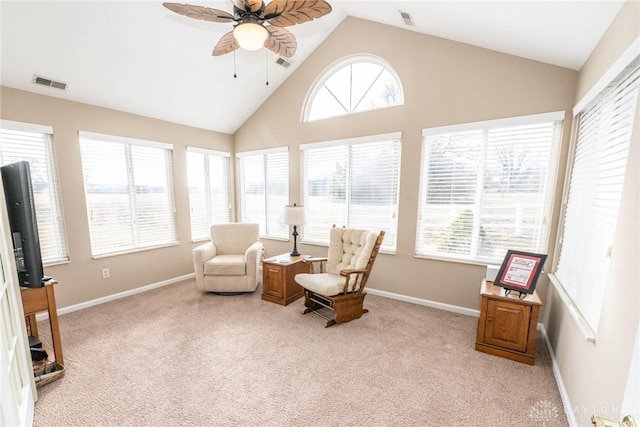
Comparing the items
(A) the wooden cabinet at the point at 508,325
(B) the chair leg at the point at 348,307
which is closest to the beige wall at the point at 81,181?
(B) the chair leg at the point at 348,307

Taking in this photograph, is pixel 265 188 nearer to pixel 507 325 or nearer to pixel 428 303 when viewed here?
pixel 428 303

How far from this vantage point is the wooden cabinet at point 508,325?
6.93 ft

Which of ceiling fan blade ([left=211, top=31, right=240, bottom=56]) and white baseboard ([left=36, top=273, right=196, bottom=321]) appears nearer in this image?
ceiling fan blade ([left=211, top=31, right=240, bottom=56])

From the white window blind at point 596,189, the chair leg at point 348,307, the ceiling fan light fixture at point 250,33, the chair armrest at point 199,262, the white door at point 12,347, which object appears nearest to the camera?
the white door at point 12,347

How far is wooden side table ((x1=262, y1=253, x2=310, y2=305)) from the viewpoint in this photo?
3.21 m

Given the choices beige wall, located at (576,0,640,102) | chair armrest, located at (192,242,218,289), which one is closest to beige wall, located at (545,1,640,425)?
beige wall, located at (576,0,640,102)

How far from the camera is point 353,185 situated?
3.65 meters

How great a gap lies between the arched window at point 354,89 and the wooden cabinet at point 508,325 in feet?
7.72

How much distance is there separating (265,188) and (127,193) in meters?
1.93

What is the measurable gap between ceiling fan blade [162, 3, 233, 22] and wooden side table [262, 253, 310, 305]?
96.1 inches

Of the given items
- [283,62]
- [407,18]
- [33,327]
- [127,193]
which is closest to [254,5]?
[407,18]

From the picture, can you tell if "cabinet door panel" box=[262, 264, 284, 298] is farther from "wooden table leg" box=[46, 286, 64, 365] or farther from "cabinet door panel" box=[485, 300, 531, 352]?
"cabinet door panel" box=[485, 300, 531, 352]

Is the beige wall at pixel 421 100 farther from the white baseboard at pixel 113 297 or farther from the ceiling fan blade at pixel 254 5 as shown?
the white baseboard at pixel 113 297

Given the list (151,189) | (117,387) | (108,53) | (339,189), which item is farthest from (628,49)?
(151,189)
